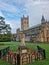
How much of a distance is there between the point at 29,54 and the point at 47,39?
83672mm

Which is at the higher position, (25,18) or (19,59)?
(25,18)

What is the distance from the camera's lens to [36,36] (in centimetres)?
10950

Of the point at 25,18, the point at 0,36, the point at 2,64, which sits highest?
the point at 25,18

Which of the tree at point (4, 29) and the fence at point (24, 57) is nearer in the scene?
the fence at point (24, 57)

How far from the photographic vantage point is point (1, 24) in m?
67.1

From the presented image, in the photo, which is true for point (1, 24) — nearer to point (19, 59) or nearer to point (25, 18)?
point (19, 59)

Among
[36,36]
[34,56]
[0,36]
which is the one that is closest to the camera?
[34,56]

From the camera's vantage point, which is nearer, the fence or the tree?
the fence

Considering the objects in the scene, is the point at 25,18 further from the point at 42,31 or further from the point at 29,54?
the point at 29,54

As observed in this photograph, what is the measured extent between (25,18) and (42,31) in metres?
51.7

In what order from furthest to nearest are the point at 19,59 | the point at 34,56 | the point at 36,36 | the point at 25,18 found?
the point at 25,18 → the point at 36,36 → the point at 34,56 → the point at 19,59

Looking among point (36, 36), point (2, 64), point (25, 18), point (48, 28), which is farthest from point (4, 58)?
point (25, 18)

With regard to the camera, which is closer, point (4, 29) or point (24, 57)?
point (24, 57)

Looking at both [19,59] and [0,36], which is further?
[0,36]
